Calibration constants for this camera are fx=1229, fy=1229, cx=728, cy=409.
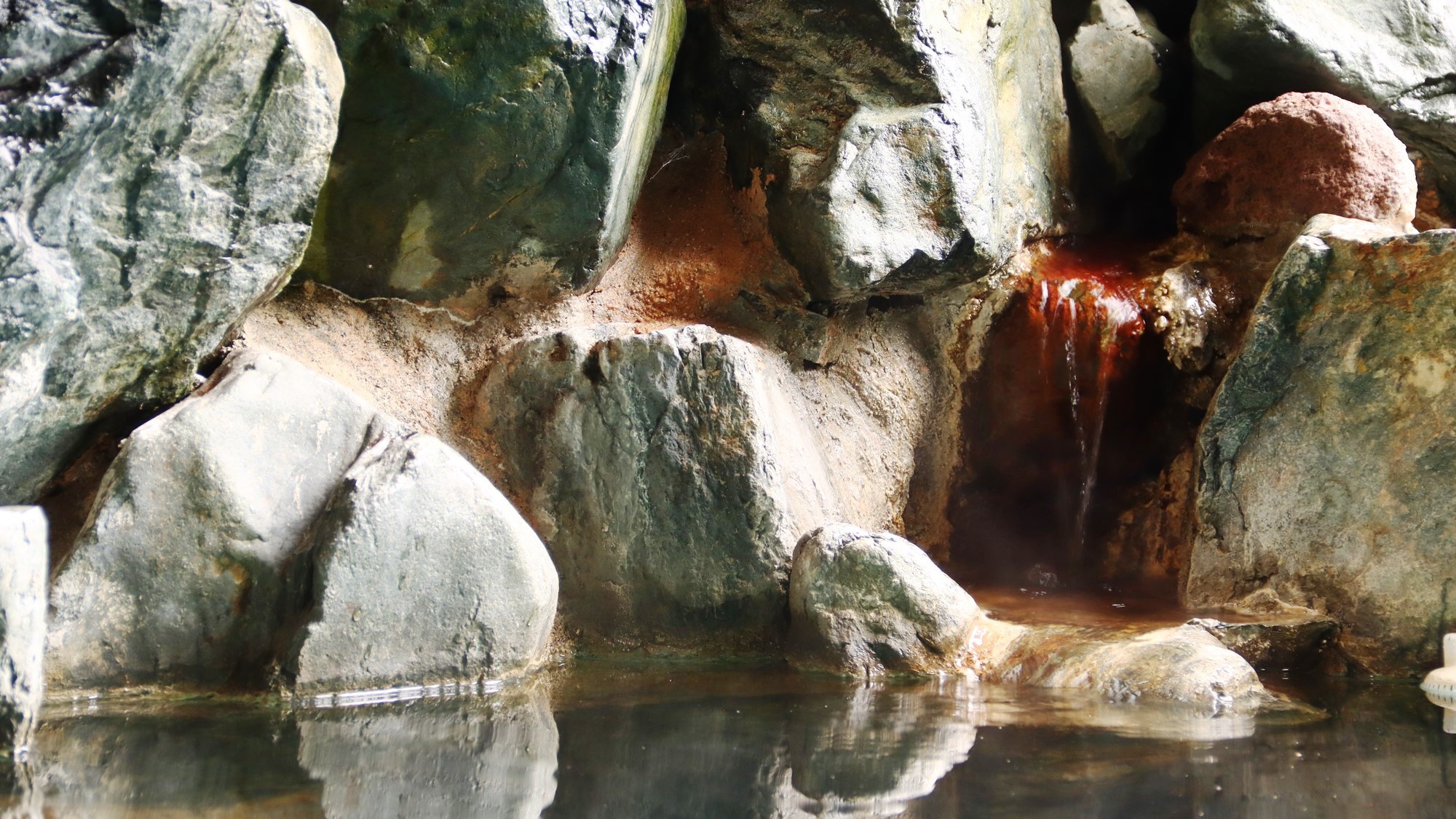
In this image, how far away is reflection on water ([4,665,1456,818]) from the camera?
7.97 feet

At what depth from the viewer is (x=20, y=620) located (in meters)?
2.59

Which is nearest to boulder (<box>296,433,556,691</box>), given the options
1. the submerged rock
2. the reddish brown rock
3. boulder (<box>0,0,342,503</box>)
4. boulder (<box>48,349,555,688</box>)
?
boulder (<box>48,349,555,688</box>)

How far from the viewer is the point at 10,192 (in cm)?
281

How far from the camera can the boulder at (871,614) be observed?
3939 millimetres

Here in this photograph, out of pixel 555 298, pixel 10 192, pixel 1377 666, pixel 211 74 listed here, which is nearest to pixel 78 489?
pixel 10 192

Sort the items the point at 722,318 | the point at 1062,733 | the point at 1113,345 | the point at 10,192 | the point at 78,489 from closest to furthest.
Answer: the point at 10,192, the point at 1062,733, the point at 78,489, the point at 722,318, the point at 1113,345

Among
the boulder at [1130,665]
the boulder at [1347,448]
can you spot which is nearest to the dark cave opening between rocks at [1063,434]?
the boulder at [1347,448]

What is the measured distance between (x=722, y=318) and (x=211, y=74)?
2190 mm

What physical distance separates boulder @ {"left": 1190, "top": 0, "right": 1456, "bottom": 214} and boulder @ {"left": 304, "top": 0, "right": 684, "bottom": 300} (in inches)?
115

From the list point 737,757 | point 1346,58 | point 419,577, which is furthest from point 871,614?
point 1346,58

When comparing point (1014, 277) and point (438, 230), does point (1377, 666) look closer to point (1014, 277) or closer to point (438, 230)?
point (1014, 277)

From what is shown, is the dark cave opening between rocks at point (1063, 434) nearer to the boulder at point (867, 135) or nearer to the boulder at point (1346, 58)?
the boulder at point (867, 135)

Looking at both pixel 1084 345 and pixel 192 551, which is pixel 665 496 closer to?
pixel 192 551

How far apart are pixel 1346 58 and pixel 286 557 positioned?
5.12 metres
